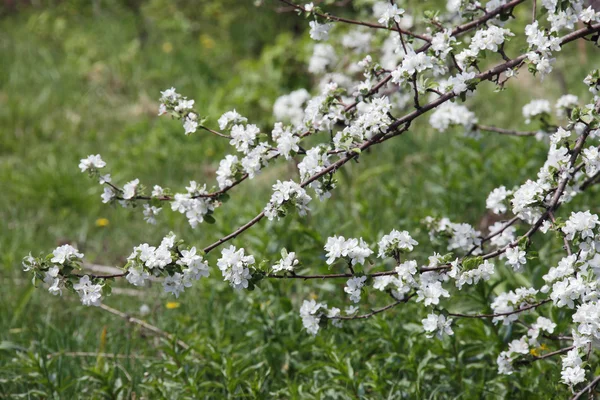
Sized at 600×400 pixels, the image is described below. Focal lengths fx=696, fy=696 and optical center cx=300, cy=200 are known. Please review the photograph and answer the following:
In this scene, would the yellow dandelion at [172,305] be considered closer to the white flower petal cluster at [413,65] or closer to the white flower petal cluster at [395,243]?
the white flower petal cluster at [395,243]

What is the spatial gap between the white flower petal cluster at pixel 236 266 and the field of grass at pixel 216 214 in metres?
0.76

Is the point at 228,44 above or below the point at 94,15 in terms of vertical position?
below

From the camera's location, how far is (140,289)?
3.90 m

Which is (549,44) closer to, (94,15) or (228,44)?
(228,44)

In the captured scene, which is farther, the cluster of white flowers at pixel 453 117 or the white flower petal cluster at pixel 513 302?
the cluster of white flowers at pixel 453 117

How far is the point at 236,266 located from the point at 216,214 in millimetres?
2140

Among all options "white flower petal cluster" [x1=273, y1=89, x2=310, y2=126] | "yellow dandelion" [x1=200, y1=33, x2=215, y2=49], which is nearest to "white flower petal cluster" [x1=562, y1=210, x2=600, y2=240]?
"white flower petal cluster" [x1=273, y1=89, x2=310, y2=126]

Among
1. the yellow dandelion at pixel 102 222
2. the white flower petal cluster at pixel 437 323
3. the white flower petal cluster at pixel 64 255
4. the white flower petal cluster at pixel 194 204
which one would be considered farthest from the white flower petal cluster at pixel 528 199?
the yellow dandelion at pixel 102 222

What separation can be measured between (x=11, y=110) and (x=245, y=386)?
4.40 meters

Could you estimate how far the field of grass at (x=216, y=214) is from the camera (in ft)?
9.43

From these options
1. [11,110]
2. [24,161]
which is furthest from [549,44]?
[11,110]

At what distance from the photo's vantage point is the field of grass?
287cm

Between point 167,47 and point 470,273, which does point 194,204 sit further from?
point 167,47

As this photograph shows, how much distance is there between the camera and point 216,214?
423 cm
